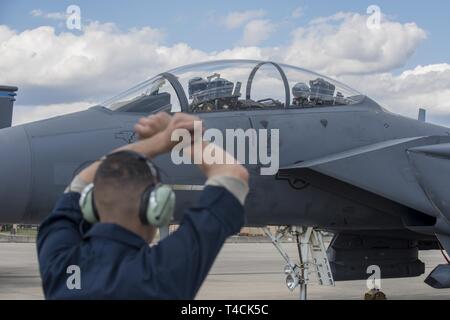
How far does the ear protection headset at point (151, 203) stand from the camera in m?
1.92

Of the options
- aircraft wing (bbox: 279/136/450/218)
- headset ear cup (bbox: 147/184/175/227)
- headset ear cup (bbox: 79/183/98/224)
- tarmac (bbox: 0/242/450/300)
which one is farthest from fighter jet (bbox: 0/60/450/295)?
tarmac (bbox: 0/242/450/300)

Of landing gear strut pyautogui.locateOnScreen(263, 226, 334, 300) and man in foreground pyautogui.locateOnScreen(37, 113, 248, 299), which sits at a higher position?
man in foreground pyautogui.locateOnScreen(37, 113, 248, 299)

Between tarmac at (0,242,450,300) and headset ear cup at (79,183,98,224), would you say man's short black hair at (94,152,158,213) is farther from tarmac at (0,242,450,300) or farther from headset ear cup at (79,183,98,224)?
tarmac at (0,242,450,300)

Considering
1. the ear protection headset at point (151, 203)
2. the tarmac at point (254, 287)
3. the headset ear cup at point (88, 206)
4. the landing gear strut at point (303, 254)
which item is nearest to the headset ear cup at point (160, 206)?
the ear protection headset at point (151, 203)

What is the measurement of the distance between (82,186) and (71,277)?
1.13ft

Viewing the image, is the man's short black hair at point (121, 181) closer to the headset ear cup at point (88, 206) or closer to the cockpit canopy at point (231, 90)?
the headset ear cup at point (88, 206)

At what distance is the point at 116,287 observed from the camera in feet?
6.29

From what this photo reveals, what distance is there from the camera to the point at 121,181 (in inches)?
77.1

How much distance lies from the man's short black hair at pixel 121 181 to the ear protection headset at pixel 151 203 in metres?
0.02

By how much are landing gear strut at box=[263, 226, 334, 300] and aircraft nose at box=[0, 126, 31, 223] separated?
118 inches

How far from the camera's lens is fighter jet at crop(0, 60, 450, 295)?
6.02 metres

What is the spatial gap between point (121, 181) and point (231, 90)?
5.21m
